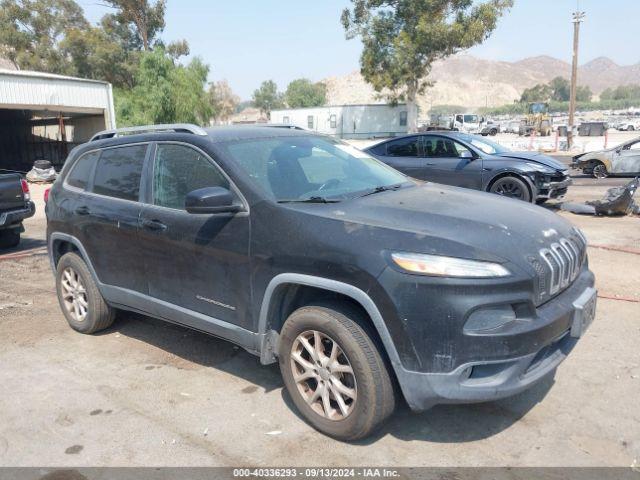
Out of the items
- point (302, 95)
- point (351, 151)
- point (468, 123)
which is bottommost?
point (351, 151)

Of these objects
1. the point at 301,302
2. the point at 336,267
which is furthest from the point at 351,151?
the point at 336,267

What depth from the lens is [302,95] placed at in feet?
370

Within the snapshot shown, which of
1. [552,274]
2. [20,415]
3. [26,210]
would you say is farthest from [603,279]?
[26,210]

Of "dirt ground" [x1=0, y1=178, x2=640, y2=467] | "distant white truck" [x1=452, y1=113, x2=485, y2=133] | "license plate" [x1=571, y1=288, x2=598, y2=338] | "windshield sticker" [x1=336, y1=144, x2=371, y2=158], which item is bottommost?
"dirt ground" [x1=0, y1=178, x2=640, y2=467]

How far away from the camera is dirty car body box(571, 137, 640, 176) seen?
14.7 meters

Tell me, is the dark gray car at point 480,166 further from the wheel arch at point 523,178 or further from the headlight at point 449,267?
the headlight at point 449,267

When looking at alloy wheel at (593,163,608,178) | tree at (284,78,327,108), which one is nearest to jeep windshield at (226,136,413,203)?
alloy wheel at (593,163,608,178)

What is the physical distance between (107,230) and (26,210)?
5251 mm

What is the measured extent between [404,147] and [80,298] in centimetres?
754

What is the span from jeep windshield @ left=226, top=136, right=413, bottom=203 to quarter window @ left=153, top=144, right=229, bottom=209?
0.68 feet

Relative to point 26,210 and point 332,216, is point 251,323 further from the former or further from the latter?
point 26,210

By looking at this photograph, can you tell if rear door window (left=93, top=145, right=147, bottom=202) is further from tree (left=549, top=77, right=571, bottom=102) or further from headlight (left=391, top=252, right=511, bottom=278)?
tree (left=549, top=77, right=571, bottom=102)

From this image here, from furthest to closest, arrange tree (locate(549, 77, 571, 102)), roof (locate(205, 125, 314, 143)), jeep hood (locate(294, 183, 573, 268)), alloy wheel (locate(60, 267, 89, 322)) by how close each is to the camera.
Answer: tree (locate(549, 77, 571, 102)) < alloy wheel (locate(60, 267, 89, 322)) < roof (locate(205, 125, 314, 143)) < jeep hood (locate(294, 183, 573, 268))

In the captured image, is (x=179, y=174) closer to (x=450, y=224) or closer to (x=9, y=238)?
(x=450, y=224)
